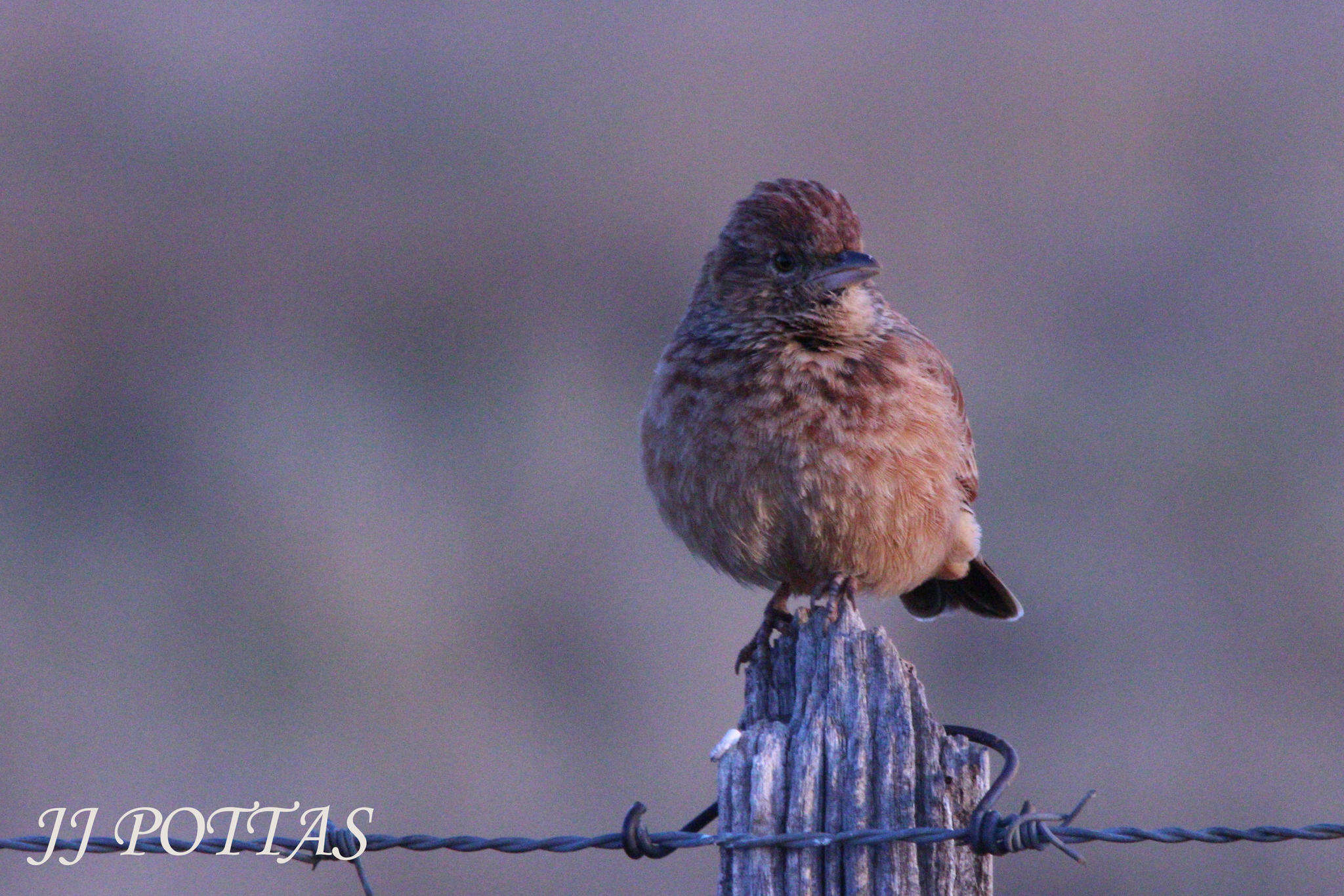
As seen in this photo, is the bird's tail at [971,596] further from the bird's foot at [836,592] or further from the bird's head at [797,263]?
the bird's head at [797,263]


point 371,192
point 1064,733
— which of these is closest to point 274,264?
point 371,192

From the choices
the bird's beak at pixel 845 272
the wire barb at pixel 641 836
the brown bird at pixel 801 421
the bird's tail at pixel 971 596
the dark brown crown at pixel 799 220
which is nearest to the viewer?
the wire barb at pixel 641 836

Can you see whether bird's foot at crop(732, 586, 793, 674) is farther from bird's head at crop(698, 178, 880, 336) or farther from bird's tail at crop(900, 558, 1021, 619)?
bird's tail at crop(900, 558, 1021, 619)

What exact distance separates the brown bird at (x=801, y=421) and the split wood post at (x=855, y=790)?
5.54ft

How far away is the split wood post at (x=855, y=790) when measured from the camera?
345 cm

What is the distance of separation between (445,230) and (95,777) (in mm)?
5704

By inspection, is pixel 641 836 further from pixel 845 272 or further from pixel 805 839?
pixel 845 272

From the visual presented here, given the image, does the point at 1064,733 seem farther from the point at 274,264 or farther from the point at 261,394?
the point at 274,264

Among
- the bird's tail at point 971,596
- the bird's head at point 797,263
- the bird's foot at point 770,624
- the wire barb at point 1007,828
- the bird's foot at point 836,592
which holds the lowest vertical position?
the bird's tail at point 971,596

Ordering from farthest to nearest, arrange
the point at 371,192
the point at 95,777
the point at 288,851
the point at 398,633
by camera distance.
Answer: the point at 371,192 < the point at 398,633 < the point at 95,777 < the point at 288,851

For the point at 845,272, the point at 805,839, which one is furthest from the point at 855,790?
the point at 845,272

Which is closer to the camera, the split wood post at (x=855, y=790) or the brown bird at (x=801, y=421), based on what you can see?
the split wood post at (x=855, y=790)

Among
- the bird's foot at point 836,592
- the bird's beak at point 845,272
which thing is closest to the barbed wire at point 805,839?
the bird's foot at point 836,592

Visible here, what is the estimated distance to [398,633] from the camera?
1104 cm
